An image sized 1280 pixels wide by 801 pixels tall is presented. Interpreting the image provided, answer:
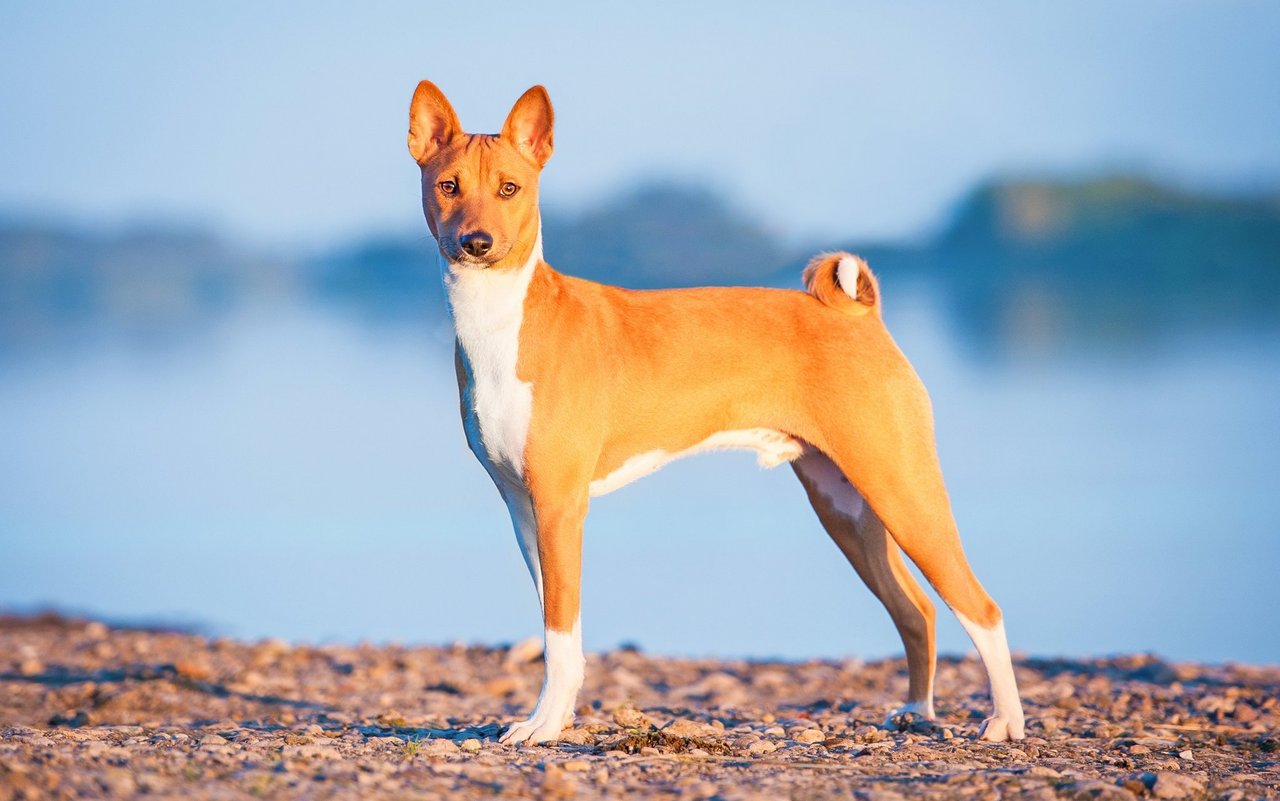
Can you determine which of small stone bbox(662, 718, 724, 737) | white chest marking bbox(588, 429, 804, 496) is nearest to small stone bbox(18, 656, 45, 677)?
white chest marking bbox(588, 429, 804, 496)

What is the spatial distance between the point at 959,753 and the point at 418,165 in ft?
12.2

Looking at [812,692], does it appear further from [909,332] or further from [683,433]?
[909,332]

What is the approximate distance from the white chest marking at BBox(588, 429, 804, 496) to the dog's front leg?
1.49ft

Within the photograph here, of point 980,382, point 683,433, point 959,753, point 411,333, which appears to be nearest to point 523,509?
point 683,433

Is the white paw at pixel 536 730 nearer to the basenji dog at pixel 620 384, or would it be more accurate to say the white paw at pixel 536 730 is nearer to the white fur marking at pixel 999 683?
the basenji dog at pixel 620 384

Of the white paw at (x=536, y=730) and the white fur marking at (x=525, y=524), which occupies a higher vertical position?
the white fur marking at (x=525, y=524)

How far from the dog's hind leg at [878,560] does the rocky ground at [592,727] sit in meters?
0.38

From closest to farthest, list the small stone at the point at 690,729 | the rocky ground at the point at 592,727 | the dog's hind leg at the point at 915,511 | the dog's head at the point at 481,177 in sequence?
the rocky ground at the point at 592,727 < the dog's head at the point at 481,177 < the small stone at the point at 690,729 < the dog's hind leg at the point at 915,511

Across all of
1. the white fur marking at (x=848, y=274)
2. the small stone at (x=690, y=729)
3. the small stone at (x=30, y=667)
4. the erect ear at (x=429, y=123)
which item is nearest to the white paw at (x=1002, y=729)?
the small stone at (x=690, y=729)

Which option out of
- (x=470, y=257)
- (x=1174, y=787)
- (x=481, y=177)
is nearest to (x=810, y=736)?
(x=1174, y=787)

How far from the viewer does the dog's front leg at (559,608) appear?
629cm

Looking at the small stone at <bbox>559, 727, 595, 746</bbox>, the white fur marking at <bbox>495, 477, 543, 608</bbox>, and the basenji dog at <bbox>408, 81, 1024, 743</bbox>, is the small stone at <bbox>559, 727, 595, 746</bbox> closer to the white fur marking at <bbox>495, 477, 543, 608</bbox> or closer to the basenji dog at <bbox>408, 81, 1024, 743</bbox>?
the basenji dog at <bbox>408, 81, 1024, 743</bbox>

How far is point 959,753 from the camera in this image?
628 cm

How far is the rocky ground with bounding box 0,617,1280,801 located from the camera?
5172 mm
